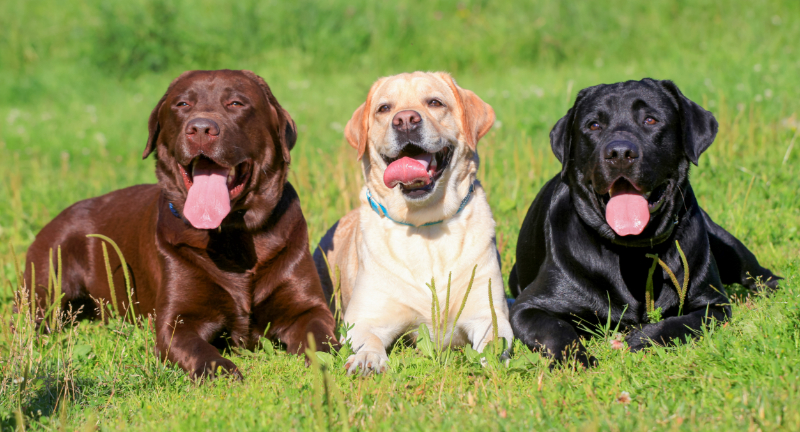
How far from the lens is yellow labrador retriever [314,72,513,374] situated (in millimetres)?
4055

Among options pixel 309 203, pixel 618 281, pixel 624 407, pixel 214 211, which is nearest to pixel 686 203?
pixel 618 281

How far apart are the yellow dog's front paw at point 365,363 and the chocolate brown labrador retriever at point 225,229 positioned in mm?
315

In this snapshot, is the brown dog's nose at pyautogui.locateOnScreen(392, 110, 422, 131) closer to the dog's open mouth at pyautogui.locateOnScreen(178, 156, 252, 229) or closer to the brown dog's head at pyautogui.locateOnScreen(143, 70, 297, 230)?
the brown dog's head at pyautogui.locateOnScreen(143, 70, 297, 230)

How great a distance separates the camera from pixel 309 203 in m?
7.00

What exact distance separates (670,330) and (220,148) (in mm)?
2569

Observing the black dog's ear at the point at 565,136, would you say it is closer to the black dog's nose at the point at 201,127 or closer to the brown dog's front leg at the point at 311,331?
the brown dog's front leg at the point at 311,331

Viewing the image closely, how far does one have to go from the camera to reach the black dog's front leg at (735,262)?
4.59m

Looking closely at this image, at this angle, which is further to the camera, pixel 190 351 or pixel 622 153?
pixel 190 351

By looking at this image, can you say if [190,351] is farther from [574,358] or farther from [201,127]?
[574,358]

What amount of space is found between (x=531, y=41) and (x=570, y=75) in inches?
98.9

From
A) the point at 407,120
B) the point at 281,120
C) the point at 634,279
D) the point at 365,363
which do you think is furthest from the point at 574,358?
the point at 281,120

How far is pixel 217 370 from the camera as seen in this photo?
11.5 ft

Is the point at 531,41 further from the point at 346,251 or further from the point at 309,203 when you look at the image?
the point at 346,251

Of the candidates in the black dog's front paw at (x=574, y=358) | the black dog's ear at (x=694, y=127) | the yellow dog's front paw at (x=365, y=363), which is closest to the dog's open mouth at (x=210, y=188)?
the yellow dog's front paw at (x=365, y=363)
